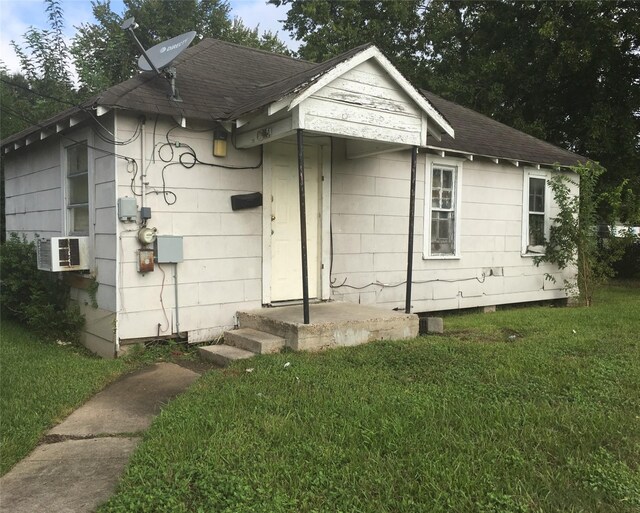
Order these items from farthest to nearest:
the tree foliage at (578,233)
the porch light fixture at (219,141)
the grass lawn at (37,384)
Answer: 1. the tree foliage at (578,233)
2. the porch light fixture at (219,141)
3. the grass lawn at (37,384)

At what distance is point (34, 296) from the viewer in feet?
21.8

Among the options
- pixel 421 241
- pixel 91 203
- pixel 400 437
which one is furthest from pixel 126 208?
pixel 421 241

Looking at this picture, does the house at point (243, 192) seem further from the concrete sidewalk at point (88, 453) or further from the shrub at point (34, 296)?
the concrete sidewalk at point (88, 453)

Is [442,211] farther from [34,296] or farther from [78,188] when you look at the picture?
[34,296]

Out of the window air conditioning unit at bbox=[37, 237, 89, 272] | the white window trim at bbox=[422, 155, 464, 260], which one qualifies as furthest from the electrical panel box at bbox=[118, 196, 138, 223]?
the white window trim at bbox=[422, 155, 464, 260]

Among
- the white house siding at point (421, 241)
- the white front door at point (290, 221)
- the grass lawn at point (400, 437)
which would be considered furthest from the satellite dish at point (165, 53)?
the grass lawn at point (400, 437)

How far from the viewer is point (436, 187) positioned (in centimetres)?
882

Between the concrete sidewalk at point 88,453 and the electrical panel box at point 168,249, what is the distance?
1.53 metres

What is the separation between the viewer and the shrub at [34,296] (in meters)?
6.55

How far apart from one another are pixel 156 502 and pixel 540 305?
9.59 meters

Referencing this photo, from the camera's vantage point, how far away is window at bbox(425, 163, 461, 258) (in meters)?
8.73

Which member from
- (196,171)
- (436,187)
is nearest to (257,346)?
(196,171)

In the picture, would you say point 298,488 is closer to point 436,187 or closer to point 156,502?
point 156,502

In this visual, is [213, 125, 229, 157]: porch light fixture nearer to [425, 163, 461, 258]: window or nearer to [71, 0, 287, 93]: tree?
[425, 163, 461, 258]: window
